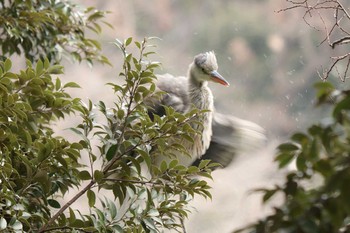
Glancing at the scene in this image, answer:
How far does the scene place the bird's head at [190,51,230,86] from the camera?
192 centimetres

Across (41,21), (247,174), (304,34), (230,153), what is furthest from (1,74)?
(304,34)

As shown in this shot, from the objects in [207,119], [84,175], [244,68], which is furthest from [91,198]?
[244,68]

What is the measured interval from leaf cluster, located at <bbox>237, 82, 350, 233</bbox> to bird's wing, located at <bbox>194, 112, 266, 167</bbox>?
4.93ft

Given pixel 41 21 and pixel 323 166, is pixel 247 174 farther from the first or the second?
pixel 323 166

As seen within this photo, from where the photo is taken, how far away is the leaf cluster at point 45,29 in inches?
66.9

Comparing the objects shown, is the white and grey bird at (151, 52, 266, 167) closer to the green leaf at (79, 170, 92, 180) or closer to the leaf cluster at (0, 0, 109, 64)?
the leaf cluster at (0, 0, 109, 64)

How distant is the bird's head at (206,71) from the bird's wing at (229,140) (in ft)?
0.66

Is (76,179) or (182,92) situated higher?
(182,92)

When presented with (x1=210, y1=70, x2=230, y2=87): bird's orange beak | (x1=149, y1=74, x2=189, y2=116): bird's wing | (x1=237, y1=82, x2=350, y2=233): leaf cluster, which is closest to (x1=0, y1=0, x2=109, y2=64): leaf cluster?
(x1=149, y1=74, x2=189, y2=116): bird's wing

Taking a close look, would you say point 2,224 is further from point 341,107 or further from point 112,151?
point 341,107

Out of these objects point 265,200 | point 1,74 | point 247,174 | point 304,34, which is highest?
point 304,34

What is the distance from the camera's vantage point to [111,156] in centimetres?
124

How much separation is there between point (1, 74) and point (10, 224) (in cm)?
28

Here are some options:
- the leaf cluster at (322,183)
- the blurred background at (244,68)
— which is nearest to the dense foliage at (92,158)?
the leaf cluster at (322,183)
